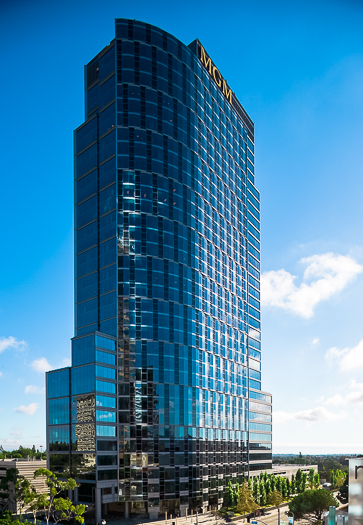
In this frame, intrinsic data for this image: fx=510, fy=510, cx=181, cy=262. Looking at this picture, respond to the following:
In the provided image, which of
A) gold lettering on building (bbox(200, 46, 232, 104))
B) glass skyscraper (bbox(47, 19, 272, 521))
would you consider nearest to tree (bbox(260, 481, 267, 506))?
glass skyscraper (bbox(47, 19, 272, 521))

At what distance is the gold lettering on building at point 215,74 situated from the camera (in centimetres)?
15012

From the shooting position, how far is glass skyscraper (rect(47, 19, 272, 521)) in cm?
10988

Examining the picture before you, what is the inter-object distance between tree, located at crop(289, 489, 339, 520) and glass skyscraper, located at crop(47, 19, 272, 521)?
25.9 metres

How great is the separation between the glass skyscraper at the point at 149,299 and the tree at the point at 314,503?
85.1 ft

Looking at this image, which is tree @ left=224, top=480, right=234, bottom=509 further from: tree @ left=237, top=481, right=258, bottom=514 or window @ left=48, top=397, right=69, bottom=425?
window @ left=48, top=397, right=69, bottom=425

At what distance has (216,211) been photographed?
15175 cm

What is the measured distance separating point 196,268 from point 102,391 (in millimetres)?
41768

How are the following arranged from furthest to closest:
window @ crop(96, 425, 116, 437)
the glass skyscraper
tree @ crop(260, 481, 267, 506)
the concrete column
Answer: tree @ crop(260, 481, 267, 506) → the glass skyscraper → window @ crop(96, 425, 116, 437) → the concrete column

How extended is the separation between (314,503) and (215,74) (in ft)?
403

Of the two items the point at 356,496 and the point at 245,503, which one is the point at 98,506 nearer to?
the point at 245,503

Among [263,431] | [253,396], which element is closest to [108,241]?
[253,396]

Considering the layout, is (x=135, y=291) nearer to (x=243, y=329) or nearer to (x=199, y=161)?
(x=199, y=161)

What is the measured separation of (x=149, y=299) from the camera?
11906 cm

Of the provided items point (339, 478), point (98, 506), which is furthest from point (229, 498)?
point (339, 478)
